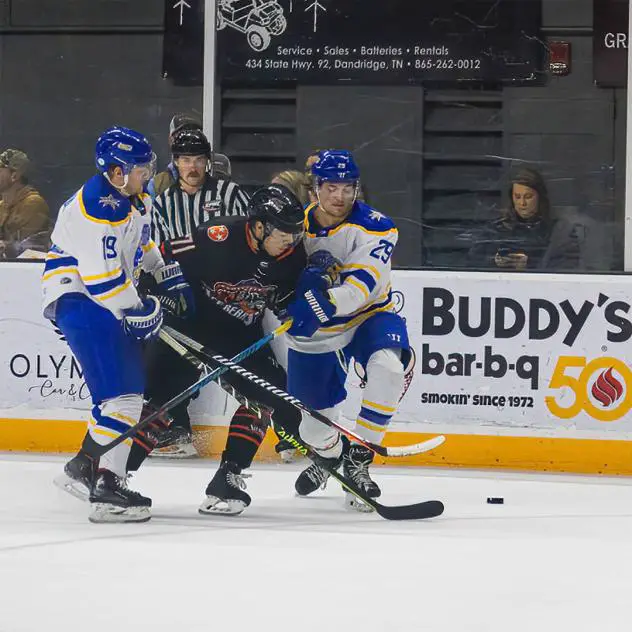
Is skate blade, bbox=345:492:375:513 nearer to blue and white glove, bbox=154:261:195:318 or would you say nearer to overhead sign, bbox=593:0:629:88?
blue and white glove, bbox=154:261:195:318

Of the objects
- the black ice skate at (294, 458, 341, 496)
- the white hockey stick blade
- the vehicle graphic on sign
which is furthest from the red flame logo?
A: the vehicle graphic on sign

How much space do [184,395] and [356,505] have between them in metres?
0.64

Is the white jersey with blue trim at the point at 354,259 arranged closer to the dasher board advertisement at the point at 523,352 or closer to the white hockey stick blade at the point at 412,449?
the white hockey stick blade at the point at 412,449

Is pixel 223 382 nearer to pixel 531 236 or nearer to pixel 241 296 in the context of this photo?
pixel 241 296

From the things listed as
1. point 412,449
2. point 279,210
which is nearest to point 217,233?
point 279,210

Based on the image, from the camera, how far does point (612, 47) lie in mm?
5695

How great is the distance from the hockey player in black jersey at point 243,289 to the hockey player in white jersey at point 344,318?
0.09 meters

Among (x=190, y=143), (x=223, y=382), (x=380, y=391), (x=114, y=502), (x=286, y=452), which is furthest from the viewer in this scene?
(x=286, y=452)

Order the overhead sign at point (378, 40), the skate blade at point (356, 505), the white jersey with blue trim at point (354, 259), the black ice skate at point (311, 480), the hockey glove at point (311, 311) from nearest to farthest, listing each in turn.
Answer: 1. the hockey glove at point (311, 311)
2. the white jersey with blue trim at point (354, 259)
3. the skate blade at point (356, 505)
4. the black ice skate at point (311, 480)
5. the overhead sign at point (378, 40)

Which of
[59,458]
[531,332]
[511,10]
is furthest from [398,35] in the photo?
[59,458]

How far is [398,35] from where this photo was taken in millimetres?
5902

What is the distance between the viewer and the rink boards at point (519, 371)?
17.6ft

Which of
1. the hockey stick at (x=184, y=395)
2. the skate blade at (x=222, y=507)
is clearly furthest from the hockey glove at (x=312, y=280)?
the skate blade at (x=222, y=507)

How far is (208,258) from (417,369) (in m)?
1.45
